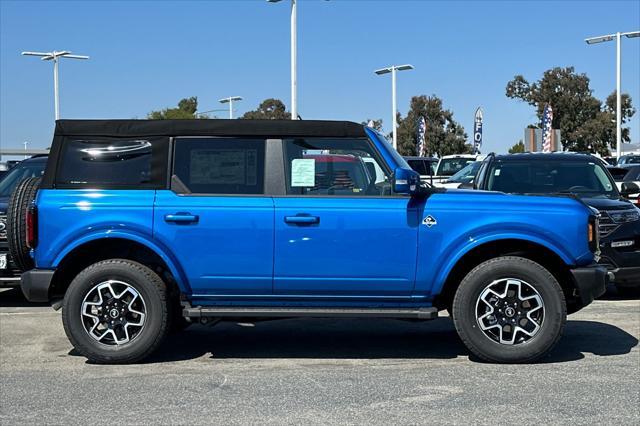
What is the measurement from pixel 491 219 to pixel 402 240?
70 centimetres

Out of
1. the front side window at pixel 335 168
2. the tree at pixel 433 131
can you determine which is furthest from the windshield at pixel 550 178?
the tree at pixel 433 131

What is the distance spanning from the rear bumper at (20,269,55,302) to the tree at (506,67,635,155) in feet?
200

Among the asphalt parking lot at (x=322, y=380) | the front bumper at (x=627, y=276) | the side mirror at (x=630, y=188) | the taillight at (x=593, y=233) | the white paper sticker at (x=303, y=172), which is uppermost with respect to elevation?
the white paper sticker at (x=303, y=172)

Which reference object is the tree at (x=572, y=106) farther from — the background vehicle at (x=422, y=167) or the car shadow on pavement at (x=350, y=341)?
the car shadow on pavement at (x=350, y=341)

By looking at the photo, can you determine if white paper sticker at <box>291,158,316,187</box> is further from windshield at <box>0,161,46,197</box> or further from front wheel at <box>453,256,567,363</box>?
windshield at <box>0,161,46,197</box>

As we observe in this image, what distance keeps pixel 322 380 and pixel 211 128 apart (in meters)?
2.17

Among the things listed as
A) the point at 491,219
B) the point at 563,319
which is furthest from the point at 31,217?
the point at 563,319

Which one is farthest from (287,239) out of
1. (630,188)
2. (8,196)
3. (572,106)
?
(572,106)

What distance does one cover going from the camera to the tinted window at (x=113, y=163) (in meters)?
6.26

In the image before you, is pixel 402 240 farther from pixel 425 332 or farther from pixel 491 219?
pixel 425 332

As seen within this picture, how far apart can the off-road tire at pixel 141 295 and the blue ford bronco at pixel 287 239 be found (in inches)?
0.4

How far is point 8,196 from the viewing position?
31.6 feet

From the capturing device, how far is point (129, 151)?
6340 millimetres

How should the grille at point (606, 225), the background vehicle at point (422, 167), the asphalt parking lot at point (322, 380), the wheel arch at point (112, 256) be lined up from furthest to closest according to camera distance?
the background vehicle at point (422, 167), the grille at point (606, 225), the wheel arch at point (112, 256), the asphalt parking lot at point (322, 380)
